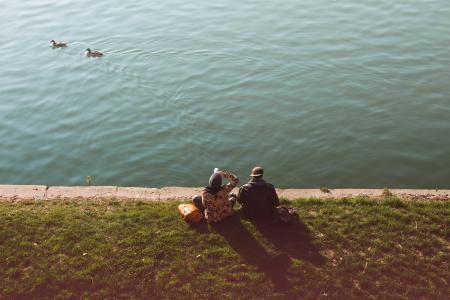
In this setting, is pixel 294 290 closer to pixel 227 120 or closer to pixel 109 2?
pixel 227 120

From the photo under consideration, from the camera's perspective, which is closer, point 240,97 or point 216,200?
point 216,200

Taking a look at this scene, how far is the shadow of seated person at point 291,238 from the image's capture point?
980cm

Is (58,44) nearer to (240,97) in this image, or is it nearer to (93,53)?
(93,53)

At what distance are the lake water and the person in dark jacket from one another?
3.87 metres

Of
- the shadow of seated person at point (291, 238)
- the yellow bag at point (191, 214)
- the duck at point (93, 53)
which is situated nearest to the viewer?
the shadow of seated person at point (291, 238)

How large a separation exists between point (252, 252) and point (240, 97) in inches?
396

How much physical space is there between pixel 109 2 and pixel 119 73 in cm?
1296

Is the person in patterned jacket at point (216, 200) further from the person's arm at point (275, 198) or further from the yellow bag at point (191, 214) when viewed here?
the person's arm at point (275, 198)

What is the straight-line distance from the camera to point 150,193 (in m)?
12.8

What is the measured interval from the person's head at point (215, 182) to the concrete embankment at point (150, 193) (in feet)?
6.07

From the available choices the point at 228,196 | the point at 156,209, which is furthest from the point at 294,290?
the point at 156,209

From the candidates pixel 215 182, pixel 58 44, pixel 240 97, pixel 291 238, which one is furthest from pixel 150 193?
pixel 58 44

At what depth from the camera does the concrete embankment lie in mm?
11969

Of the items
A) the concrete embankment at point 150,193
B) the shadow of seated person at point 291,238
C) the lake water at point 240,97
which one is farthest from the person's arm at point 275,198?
the lake water at point 240,97
